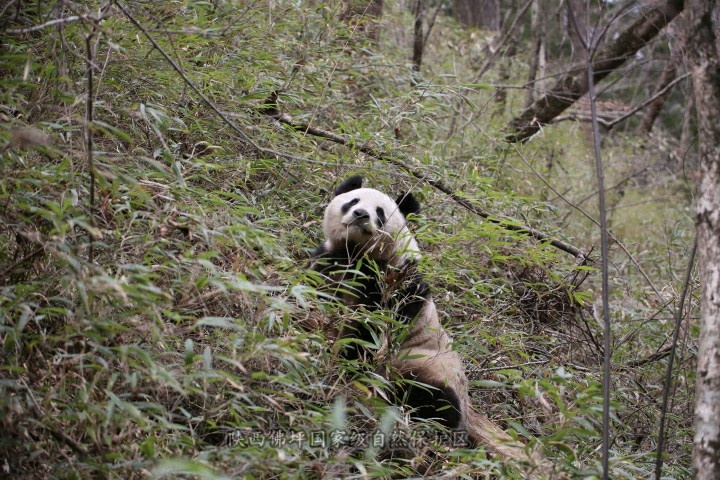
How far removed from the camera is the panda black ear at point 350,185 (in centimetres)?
462

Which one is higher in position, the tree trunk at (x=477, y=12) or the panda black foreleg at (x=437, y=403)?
the tree trunk at (x=477, y=12)

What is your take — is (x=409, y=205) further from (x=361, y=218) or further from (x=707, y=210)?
(x=707, y=210)

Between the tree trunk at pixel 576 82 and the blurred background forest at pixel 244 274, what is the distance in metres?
0.17

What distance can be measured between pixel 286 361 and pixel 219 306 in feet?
1.81

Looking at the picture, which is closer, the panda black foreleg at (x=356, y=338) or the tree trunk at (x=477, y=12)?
the panda black foreleg at (x=356, y=338)

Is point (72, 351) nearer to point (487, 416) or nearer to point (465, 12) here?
point (487, 416)

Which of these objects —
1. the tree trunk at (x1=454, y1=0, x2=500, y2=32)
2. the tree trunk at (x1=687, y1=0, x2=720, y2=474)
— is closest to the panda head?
the tree trunk at (x1=687, y1=0, x2=720, y2=474)

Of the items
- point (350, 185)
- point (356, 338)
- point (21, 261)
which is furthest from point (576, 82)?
point (21, 261)

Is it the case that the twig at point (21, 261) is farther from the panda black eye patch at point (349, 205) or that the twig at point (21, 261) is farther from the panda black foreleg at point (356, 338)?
the panda black eye patch at point (349, 205)

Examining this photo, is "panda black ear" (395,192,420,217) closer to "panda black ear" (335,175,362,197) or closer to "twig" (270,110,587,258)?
"panda black ear" (335,175,362,197)

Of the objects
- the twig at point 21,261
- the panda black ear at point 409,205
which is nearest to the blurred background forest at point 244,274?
the twig at point 21,261

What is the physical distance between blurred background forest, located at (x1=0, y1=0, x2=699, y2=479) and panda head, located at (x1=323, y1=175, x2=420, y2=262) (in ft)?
0.62

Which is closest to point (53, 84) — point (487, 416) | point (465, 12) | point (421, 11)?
point (487, 416)

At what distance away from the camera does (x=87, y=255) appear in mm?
3031
